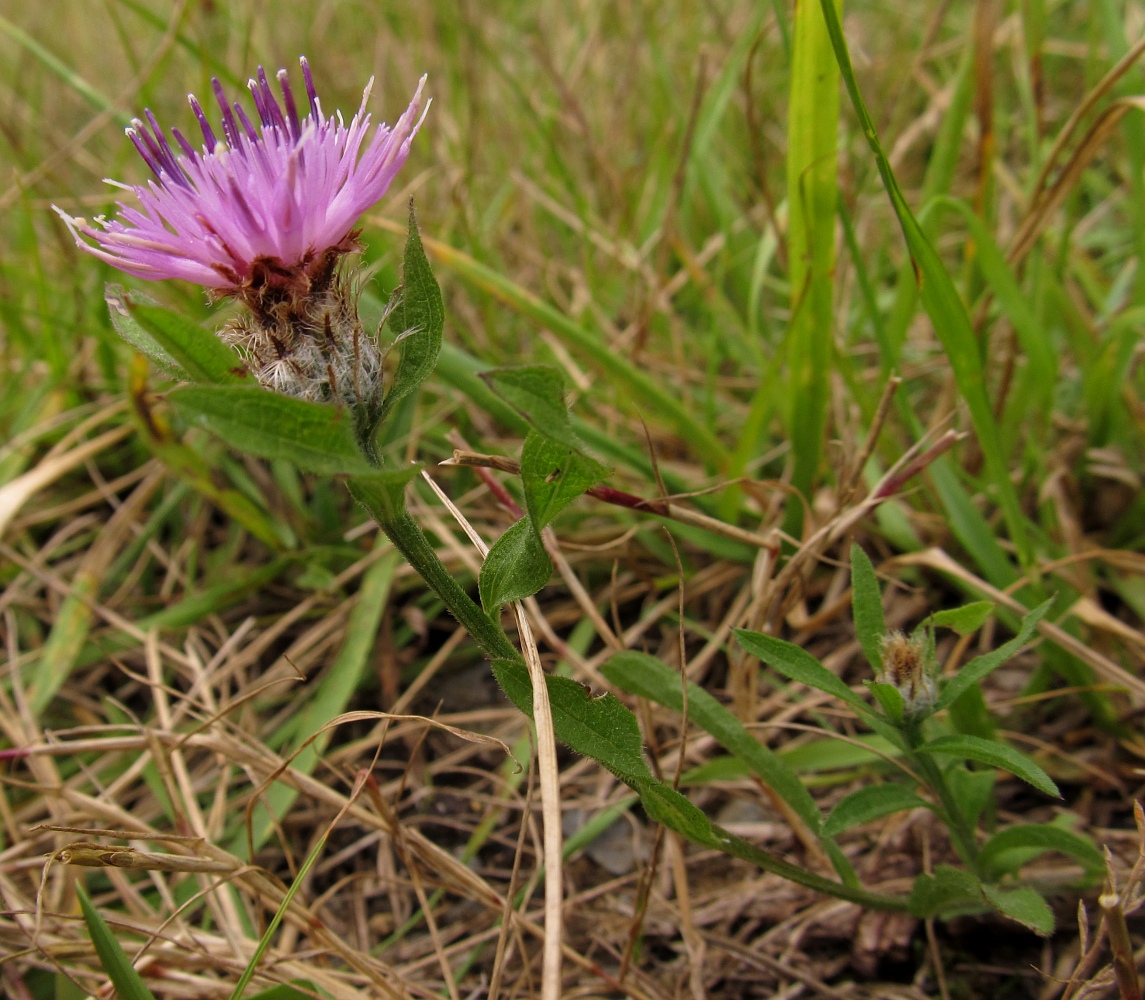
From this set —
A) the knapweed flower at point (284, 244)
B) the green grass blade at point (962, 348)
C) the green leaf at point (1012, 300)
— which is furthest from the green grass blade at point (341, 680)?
the green leaf at point (1012, 300)

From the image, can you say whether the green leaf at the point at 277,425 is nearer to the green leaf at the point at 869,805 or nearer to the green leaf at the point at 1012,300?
the green leaf at the point at 869,805

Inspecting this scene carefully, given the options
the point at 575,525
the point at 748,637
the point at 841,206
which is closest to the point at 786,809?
the point at 748,637

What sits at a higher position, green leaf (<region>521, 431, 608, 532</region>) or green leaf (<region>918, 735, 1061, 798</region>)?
green leaf (<region>521, 431, 608, 532</region>)

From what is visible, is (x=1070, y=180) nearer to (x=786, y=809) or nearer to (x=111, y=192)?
(x=786, y=809)

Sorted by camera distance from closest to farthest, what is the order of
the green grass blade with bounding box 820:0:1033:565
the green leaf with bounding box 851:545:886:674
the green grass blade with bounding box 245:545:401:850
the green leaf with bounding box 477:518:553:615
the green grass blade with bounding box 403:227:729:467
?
the green leaf with bounding box 477:518:553:615, the green leaf with bounding box 851:545:886:674, the green grass blade with bounding box 820:0:1033:565, the green grass blade with bounding box 245:545:401:850, the green grass blade with bounding box 403:227:729:467

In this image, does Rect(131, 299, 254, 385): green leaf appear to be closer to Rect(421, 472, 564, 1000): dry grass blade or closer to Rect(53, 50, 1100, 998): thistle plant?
Rect(53, 50, 1100, 998): thistle plant

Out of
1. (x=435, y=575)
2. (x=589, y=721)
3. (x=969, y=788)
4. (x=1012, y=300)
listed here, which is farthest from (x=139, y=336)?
(x=1012, y=300)

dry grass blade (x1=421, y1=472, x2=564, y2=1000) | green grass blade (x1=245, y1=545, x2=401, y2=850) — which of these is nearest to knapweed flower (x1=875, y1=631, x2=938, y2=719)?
dry grass blade (x1=421, y1=472, x2=564, y2=1000)
